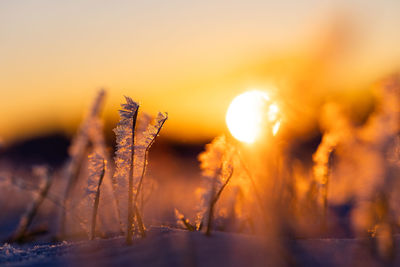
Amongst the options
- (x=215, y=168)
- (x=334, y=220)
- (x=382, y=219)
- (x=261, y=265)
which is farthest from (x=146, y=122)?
(x=334, y=220)

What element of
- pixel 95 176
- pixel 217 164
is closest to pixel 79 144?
pixel 95 176

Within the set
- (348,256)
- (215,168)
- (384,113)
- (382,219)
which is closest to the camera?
(348,256)

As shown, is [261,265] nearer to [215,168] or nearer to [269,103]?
[215,168]

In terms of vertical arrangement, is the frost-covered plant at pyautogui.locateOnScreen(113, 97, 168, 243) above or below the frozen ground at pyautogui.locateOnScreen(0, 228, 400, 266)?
above

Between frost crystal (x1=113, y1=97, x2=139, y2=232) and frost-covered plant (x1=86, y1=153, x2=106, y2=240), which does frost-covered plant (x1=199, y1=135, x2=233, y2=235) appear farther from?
frost-covered plant (x1=86, y1=153, x2=106, y2=240)

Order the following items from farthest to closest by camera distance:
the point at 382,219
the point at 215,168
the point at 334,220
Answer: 1. the point at 334,220
2. the point at 215,168
3. the point at 382,219

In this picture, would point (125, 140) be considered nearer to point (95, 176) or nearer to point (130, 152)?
point (130, 152)

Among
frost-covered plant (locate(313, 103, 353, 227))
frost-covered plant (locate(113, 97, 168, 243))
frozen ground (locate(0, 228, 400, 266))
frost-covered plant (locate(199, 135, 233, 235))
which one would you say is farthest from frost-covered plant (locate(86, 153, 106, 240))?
frost-covered plant (locate(313, 103, 353, 227))

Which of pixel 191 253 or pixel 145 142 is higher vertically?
pixel 145 142
